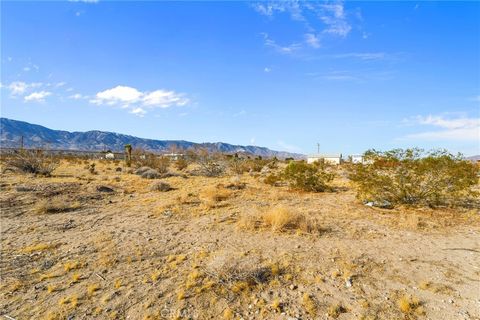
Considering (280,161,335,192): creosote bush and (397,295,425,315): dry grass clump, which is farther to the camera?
(280,161,335,192): creosote bush

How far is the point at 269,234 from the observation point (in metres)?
8.02

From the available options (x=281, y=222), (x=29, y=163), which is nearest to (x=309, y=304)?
(x=281, y=222)

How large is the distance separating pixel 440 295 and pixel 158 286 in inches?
172

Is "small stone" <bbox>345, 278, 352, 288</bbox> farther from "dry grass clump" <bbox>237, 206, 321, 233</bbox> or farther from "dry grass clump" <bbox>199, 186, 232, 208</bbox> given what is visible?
"dry grass clump" <bbox>199, 186, 232, 208</bbox>

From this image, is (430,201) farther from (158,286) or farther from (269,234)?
(158,286)

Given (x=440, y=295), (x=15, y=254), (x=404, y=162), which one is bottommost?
(x=15, y=254)

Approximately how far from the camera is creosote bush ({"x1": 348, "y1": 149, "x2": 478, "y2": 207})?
1125 cm

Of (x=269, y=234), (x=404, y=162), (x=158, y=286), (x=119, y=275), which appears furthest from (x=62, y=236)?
(x=404, y=162)

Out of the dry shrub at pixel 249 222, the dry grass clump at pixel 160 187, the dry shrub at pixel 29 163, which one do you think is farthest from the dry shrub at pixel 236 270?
the dry shrub at pixel 29 163

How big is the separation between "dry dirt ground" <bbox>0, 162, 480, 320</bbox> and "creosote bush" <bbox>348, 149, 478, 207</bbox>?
1083 mm

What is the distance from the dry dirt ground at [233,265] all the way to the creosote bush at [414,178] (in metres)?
1.08

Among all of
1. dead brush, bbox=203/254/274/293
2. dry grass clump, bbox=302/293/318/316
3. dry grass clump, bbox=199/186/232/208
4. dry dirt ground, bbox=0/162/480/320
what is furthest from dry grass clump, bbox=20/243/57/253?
dry grass clump, bbox=302/293/318/316

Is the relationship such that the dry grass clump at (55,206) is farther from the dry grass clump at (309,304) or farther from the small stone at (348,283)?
the small stone at (348,283)

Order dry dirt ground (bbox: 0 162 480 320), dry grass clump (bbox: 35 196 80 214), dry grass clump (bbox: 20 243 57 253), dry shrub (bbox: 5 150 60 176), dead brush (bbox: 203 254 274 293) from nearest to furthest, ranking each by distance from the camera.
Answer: dry dirt ground (bbox: 0 162 480 320) → dead brush (bbox: 203 254 274 293) → dry grass clump (bbox: 20 243 57 253) → dry grass clump (bbox: 35 196 80 214) → dry shrub (bbox: 5 150 60 176)
